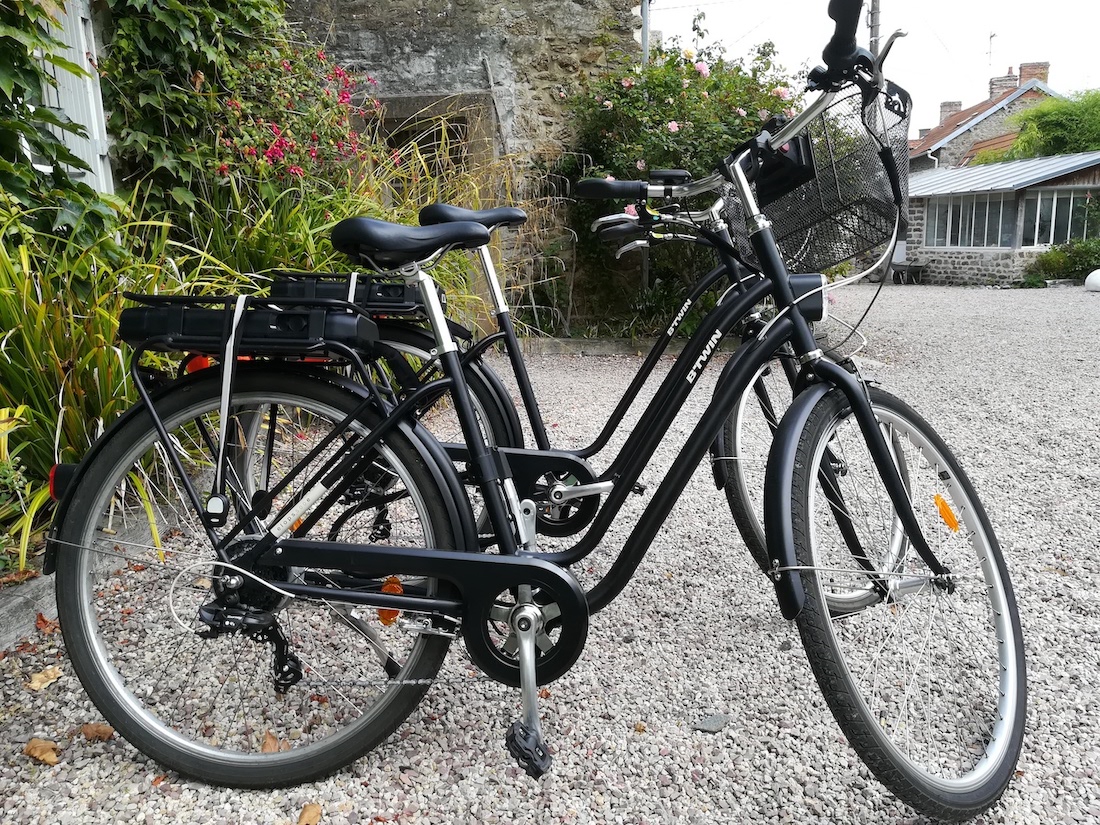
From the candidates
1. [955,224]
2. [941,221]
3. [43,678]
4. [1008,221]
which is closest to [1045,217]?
[1008,221]

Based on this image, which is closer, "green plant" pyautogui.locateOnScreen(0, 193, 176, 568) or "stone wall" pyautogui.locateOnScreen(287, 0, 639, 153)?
"green plant" pyautogui.locateOnScreen(0, 193, 176, 568)

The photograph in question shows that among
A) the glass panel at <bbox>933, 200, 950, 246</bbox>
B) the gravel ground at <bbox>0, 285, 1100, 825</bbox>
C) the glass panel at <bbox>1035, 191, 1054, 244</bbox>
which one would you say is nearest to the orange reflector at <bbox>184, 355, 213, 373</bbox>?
the gravel ground at <bbox>0, 285, 1100, 825</bbox>

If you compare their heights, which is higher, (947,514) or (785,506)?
(785,506)

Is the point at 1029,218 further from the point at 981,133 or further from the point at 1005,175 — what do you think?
the point at 981,133

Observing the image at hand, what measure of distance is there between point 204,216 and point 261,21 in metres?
1.16

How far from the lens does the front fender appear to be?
4.67ft

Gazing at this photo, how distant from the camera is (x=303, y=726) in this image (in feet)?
6.12

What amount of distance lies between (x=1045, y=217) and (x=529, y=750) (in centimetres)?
2208

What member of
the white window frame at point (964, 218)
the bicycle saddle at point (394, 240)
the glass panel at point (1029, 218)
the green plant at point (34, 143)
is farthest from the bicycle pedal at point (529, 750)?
the glass panel at point (1029, 218)

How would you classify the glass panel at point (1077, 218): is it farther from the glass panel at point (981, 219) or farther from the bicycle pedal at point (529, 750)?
the bicycle pedal at point (529, 750)

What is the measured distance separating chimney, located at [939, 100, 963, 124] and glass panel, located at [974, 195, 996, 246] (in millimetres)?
19349

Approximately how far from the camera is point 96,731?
1.83 meters

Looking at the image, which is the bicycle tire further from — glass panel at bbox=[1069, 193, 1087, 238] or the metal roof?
glass panel at bbox=[1069, 193, 1087, 238]

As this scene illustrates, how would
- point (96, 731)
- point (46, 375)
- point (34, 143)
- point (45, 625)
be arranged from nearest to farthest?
point (96, 731) → point (45, 625) → point (46, 375) → point (34, 143)
